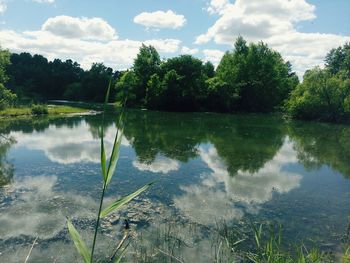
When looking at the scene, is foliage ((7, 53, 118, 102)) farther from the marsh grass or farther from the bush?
the marsh grass

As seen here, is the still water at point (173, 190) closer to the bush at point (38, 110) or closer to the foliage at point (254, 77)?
the bush at point (38, 110)

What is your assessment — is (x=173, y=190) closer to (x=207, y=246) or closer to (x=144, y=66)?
(x=207, y=246)

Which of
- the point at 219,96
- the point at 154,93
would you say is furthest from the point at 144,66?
the point at 219,96

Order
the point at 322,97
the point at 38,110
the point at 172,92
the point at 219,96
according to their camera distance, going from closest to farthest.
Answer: the point at 38,110 < the point at 322,97 < the point at 172,92 < the point at 219,96

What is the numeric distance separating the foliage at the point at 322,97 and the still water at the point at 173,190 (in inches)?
996

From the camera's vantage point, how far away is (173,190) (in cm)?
1432

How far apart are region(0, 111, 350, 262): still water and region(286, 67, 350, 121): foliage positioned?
83.0 ft

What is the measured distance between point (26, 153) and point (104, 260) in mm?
15586

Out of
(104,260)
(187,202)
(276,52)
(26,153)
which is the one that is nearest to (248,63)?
(276,52)

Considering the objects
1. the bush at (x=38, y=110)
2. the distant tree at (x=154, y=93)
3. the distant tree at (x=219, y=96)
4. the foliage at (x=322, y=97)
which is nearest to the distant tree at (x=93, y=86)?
the distant tree at (x=154, y=93)

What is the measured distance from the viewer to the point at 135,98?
7400 cm

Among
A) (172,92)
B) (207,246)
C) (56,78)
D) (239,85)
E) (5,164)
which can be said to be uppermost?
(56,78)

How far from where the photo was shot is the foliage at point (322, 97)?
164ft

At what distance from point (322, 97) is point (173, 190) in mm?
44305
